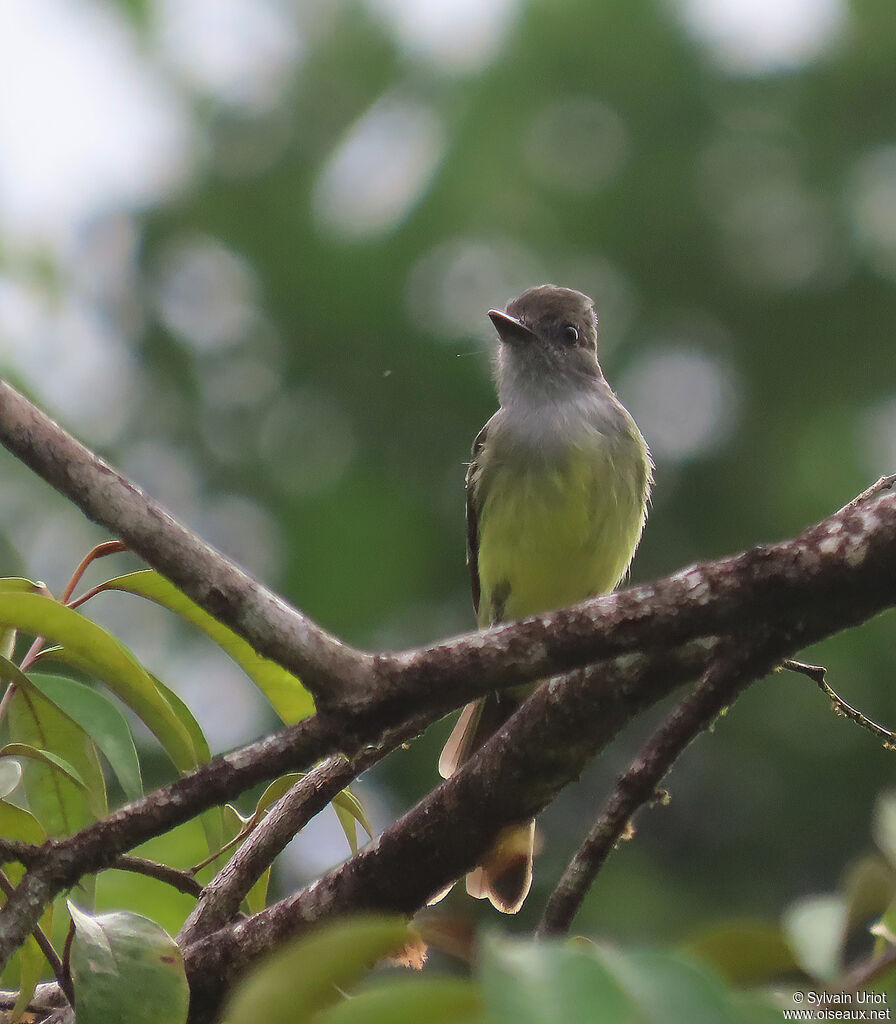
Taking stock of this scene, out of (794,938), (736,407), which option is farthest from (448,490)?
(794,938)

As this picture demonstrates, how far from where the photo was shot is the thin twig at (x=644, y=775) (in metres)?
2.14

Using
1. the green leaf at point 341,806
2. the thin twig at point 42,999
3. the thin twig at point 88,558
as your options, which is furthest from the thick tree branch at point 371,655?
the green leaf at point 341,806

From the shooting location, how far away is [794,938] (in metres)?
1.47

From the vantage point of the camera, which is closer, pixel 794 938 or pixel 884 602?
pixel 794 938

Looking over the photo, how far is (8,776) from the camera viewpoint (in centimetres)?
211

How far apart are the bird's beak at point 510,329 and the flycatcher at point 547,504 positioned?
3cm

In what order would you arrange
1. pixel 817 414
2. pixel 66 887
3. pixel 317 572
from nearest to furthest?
pixel 66 887, pixel 317 572, pixel 817 414

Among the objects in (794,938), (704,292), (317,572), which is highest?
(704,292)

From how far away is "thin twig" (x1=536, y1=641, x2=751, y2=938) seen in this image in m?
2.14

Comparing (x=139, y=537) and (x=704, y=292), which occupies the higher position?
(x=704, y=292)

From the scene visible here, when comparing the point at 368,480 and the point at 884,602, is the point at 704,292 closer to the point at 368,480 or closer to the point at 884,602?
the point at 368,480

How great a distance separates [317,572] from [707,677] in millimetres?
8624

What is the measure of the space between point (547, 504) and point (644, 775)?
88.8 inches

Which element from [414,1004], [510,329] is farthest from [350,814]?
[510,329]
